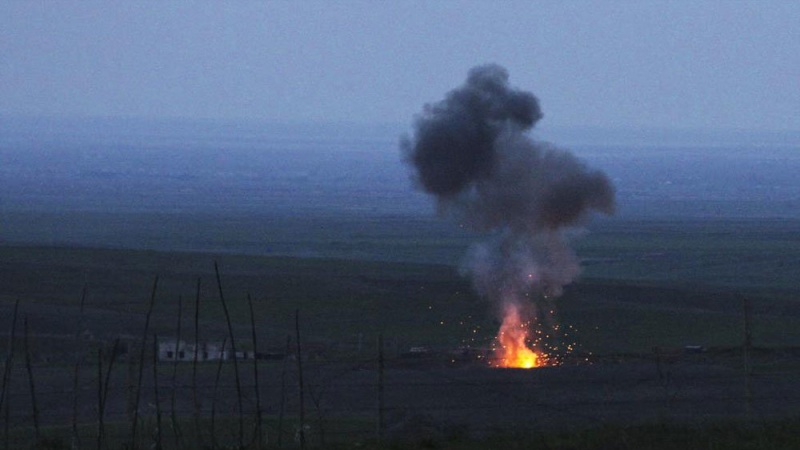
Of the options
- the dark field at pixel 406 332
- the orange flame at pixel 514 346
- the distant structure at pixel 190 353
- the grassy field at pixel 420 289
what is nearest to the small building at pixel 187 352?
the distant structure at pixel 190 353

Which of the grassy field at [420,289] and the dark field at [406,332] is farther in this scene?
the grassy field at [420,289]

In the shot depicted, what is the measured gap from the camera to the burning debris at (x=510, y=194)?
31781 mm

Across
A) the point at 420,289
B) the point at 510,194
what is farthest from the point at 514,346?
the point at 420,289

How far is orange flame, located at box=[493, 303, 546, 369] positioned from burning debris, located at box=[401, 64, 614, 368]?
0.03 metres

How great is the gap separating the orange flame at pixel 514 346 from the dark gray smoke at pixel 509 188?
50cm

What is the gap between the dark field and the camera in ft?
72.4

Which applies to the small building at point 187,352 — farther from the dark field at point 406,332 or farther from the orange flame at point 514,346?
the orange flame at point 514,346

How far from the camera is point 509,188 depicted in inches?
1257

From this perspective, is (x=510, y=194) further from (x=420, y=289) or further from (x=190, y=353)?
(x=420, y=289)

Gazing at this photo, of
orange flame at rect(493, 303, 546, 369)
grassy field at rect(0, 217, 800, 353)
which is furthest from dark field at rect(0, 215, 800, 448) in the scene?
orange flame at rect(493, 303, 546, 369)

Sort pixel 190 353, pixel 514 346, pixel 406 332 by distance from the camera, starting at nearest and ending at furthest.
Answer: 1. pixel 514 346
2. pixel 190 353
3. pixel 406 332

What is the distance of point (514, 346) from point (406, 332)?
9592 mm

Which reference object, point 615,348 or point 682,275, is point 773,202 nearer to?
point 682,275

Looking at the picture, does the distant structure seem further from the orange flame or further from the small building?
the orange flame
